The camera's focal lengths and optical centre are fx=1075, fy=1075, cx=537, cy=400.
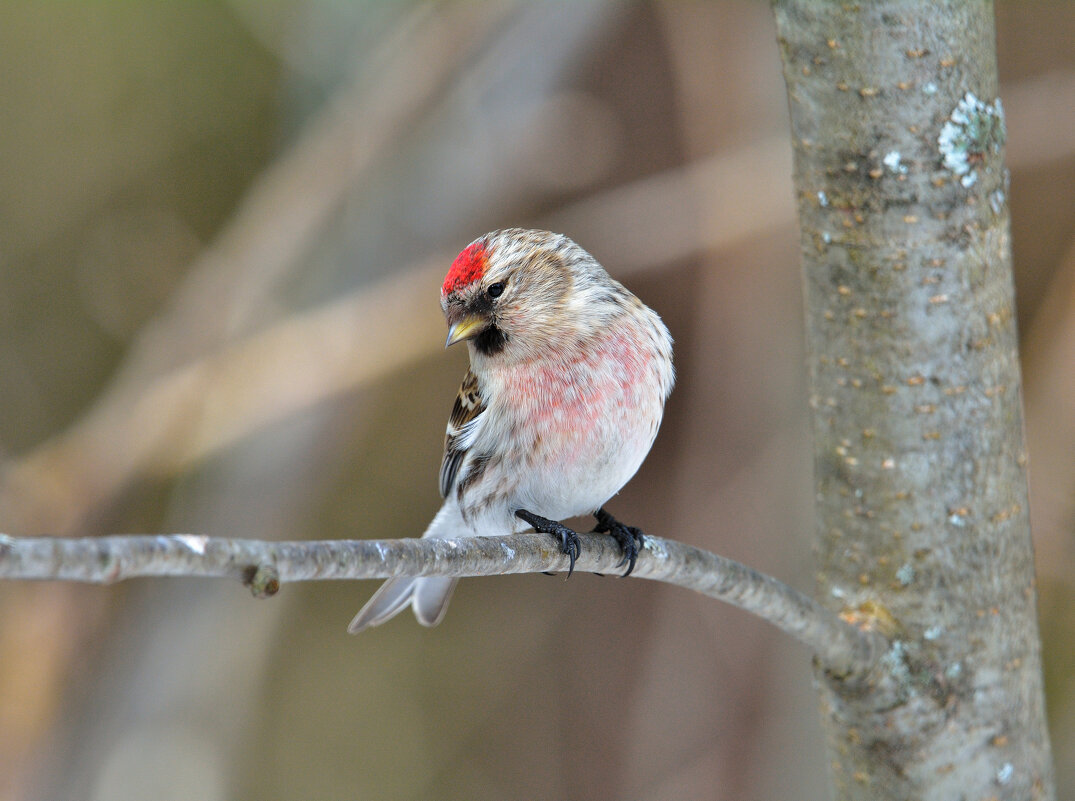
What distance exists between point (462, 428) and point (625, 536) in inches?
13.5

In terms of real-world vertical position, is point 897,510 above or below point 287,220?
below

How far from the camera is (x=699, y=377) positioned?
3078 mm

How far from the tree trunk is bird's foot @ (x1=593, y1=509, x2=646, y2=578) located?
0.90ft

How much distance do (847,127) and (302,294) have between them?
1825 millimetres

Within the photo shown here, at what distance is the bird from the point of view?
59.9 inches

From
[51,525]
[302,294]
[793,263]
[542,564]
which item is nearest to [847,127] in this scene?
[542,564]

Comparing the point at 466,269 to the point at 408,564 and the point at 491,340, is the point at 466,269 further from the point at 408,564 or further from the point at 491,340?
the point at 408,564

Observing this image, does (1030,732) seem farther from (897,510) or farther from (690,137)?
(690,137)

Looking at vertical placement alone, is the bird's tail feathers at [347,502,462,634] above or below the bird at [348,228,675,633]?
below

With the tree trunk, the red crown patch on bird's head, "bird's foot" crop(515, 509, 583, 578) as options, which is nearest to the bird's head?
the red crown patch on bird's head

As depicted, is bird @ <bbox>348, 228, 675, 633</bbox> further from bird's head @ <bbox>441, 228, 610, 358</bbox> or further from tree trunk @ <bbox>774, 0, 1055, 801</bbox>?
tree trunk @ <bbox>774, 0, 1055, 801</bbox>

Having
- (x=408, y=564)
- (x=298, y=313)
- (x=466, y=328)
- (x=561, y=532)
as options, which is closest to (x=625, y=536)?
(x=561, y=532)

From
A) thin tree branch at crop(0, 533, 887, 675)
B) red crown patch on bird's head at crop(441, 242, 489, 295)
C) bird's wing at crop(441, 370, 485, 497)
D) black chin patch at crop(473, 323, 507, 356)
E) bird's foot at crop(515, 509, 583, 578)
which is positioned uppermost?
red crown patch on bird's head at crop(441, 242, 489, 295)

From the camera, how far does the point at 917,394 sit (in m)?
1.40
